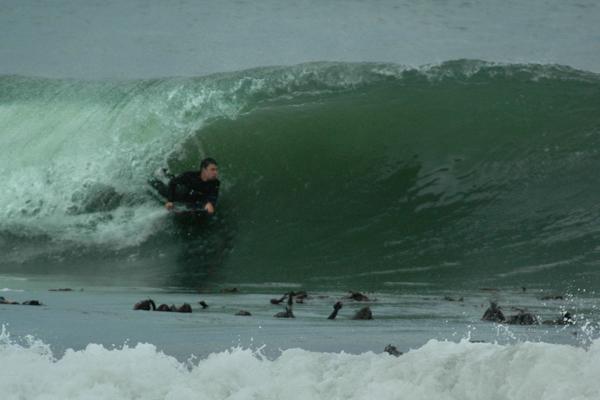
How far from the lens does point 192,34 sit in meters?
26.5

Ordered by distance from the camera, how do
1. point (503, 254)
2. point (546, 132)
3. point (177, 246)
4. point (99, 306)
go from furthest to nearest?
point (546, 132)
point (177, 246)
point (503, 254)
point (99, 306)

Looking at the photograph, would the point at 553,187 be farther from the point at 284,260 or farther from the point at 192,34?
the point at 192,34

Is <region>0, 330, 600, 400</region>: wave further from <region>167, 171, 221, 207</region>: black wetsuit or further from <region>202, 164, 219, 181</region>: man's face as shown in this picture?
<region>167, 171, 221, 207</region>: black wetsuit

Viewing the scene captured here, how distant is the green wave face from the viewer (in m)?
12.5

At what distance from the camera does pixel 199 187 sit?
12.9m

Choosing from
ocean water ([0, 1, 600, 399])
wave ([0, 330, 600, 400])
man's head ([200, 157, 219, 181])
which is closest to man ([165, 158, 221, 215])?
man's head ([200, 157, 219, 181])

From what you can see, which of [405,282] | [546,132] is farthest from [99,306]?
[546,132]

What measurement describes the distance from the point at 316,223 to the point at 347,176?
1.20 metres

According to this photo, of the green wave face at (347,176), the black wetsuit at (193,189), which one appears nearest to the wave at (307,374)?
the green wave face at (347,176)

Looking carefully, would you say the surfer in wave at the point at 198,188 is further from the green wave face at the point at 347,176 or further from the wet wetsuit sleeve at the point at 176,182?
the green wave face at the point at 347,176

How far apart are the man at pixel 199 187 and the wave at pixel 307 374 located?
25.4ft

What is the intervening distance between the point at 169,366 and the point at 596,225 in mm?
8591

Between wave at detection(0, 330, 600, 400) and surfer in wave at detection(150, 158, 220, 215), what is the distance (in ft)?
25.4

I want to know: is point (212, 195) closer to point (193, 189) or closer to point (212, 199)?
point (212, 199)
